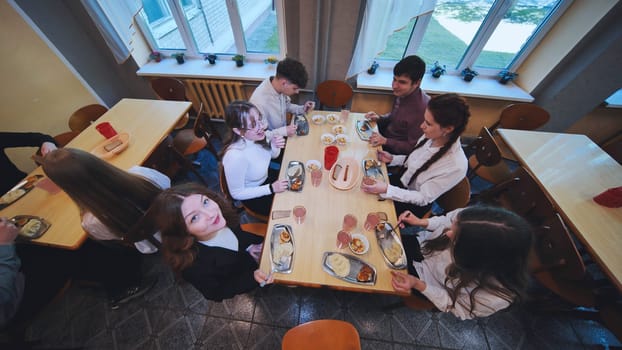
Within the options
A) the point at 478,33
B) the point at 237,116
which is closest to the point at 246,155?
the point at 237,116

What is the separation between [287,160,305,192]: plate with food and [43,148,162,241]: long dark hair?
0.92m

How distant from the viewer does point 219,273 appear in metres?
1.23

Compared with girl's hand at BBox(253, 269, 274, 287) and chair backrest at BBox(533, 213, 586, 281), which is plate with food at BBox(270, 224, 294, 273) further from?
chair backrest at BBox(533, 213, 586, 281)

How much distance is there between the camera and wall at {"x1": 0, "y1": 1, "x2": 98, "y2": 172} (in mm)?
2184

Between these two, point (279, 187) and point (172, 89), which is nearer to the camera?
point (279, 187)

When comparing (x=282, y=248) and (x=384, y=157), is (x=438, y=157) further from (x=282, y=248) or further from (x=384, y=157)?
(x=282, y=248)

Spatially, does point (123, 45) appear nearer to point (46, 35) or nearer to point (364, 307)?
point (46, 35)

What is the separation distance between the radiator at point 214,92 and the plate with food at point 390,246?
2.92m

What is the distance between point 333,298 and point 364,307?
28 centimetres

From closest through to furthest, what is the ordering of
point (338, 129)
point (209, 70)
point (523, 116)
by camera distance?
point (338, 129) → point (523, 116) → point (209, 70)

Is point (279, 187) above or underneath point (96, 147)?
above

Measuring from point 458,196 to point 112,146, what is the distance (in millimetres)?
3184

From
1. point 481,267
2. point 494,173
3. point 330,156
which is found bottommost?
point 494,173

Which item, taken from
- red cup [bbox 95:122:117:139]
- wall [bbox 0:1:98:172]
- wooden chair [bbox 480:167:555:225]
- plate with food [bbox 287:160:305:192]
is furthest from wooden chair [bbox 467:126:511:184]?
wall [bbox 0:1:98:172]
